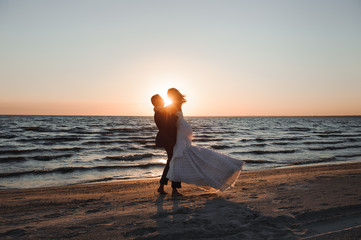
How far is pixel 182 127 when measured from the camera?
5723 mm

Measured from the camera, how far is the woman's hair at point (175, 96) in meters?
5.63

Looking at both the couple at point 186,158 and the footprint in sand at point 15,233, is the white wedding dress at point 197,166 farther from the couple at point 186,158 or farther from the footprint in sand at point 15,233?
the footprint in sand at point 15,233

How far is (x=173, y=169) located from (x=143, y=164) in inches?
270

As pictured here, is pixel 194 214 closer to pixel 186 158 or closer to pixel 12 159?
pixel 186 158

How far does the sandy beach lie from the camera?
3.52m

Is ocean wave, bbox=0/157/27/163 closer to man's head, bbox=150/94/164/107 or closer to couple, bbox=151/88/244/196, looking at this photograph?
man's head, bbox=150/94/164/107

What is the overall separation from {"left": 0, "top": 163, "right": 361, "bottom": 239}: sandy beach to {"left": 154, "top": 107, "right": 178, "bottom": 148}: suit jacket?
122cm

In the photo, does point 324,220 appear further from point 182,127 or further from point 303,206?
point 182,127

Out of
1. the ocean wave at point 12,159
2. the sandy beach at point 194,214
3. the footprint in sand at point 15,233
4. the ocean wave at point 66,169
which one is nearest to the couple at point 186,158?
the sandy beach at point 194,214

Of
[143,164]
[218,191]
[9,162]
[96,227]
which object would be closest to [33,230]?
[96,227]

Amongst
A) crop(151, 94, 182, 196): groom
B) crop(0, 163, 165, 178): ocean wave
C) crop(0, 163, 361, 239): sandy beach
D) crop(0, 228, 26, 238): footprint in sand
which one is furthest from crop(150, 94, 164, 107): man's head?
crop(0, 163, 165, 178): ocean wave

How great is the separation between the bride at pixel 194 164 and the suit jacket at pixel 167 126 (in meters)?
0.09

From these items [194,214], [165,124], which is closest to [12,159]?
[165,124]

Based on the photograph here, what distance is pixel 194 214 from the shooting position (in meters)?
4.30
